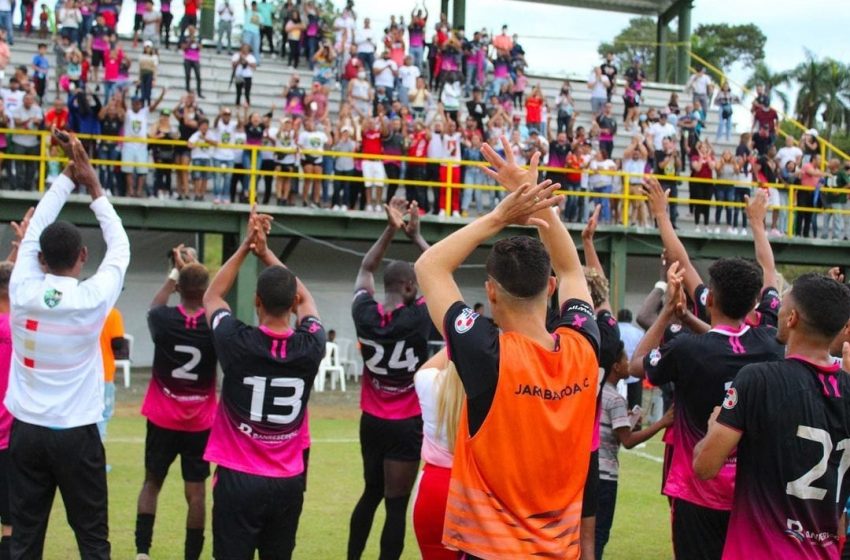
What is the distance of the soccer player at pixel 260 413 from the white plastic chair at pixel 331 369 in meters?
14.7

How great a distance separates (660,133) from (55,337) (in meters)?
21.1

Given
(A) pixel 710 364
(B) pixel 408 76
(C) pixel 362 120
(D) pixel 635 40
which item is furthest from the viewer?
(D) pixel 635 40

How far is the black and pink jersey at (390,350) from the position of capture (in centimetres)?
717

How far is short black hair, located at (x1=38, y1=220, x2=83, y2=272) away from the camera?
568cm

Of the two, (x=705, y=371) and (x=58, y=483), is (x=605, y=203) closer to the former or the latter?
(x=705, y=371)

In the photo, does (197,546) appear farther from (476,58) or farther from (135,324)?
(476,58)

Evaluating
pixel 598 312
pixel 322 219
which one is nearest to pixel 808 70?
pixel 322 219

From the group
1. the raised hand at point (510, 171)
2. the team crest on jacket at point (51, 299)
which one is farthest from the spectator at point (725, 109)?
the raised hand at point (510, 171)

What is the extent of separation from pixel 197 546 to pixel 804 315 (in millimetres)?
4489

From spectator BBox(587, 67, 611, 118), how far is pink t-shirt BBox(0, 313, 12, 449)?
2317 cm

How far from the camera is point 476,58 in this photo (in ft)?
91.4

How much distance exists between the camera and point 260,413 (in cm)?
554

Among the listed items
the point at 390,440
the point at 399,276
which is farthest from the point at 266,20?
the point at 390,440

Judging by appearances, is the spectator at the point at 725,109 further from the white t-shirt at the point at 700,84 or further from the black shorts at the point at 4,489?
the black shorts at the point at 4,489
